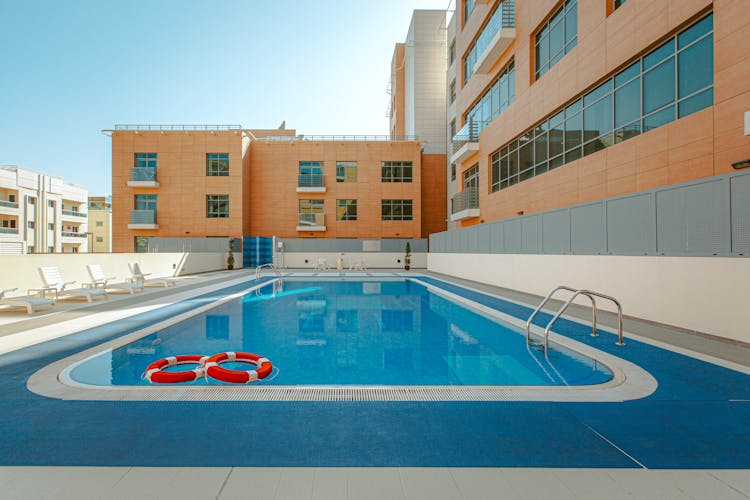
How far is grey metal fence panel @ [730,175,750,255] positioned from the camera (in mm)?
5938

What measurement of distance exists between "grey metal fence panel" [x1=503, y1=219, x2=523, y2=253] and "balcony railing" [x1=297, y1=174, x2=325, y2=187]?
18.9m

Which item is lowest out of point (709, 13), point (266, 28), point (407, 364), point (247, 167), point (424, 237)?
point (407, 364)

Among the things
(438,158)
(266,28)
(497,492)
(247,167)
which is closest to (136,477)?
(497,492)

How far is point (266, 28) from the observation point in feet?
56.4

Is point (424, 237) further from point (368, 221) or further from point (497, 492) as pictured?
point (497, 492)

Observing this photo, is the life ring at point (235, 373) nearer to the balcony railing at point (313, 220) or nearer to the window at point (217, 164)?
the balcony railing at point (313, 220)

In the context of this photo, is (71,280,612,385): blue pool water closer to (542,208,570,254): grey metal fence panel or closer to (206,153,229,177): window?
(542,208,570,254): grey metal fence panel

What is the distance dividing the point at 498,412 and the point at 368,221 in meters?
27.9

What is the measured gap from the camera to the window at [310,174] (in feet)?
101

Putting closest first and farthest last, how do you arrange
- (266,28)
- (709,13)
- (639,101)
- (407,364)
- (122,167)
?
(407,364), (709,13), (639,101), (266,28), (122,167)

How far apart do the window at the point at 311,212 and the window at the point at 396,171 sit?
5.33 metres

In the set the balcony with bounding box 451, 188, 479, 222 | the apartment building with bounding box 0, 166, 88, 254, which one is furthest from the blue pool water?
the apartment building with bounding box 0, 166, 88, 254

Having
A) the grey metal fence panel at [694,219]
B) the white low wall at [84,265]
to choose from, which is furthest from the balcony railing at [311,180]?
the grey metal fence panel at [694,219]

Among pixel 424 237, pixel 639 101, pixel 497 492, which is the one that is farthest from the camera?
pixel 424 237
